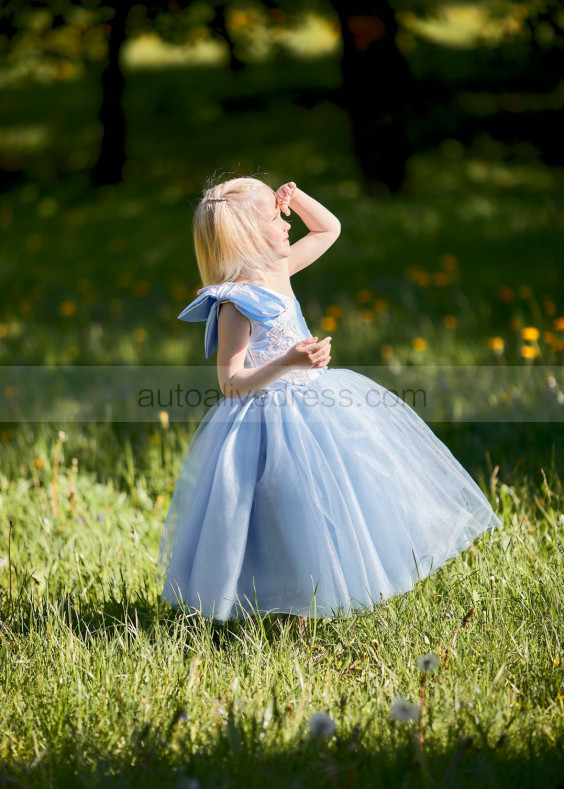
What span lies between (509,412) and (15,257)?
7156mm

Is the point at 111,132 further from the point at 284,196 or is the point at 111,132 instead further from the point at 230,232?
the point at 230,232

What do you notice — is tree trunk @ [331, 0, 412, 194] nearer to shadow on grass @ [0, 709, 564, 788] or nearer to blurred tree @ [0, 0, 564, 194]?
blurred tree @ [0, 0, 564, 194]

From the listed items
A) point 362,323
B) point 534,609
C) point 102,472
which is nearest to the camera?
point 534,609

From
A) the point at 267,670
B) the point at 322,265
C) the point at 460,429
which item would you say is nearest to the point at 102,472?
the point at 460,429

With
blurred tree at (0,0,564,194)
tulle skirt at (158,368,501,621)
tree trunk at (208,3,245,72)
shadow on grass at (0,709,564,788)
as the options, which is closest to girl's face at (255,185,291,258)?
tulle skirt at (158,368,501,621)

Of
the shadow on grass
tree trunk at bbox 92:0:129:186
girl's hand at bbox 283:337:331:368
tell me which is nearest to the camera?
the shadow on grass

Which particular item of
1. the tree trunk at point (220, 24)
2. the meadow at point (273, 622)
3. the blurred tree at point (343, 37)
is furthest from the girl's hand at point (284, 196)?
the tree trunk at point (220, 24)

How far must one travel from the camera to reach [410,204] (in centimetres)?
1030

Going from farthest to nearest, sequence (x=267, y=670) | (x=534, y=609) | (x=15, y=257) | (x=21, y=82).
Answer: (x=21, y=82)
(x=15, y=257)
(x=534, y=609)
(x=267, y=670)

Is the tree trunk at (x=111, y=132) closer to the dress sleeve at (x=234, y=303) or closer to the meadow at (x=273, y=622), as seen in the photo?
the meadow at (x=273, y=622)

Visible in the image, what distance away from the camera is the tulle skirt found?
242 centimetres

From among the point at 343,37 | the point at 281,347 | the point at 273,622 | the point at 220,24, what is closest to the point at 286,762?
the point at 273,622

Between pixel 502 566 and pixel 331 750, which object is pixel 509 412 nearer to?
pixel 502 566

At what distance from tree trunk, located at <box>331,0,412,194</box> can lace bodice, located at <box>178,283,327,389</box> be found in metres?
8.68
